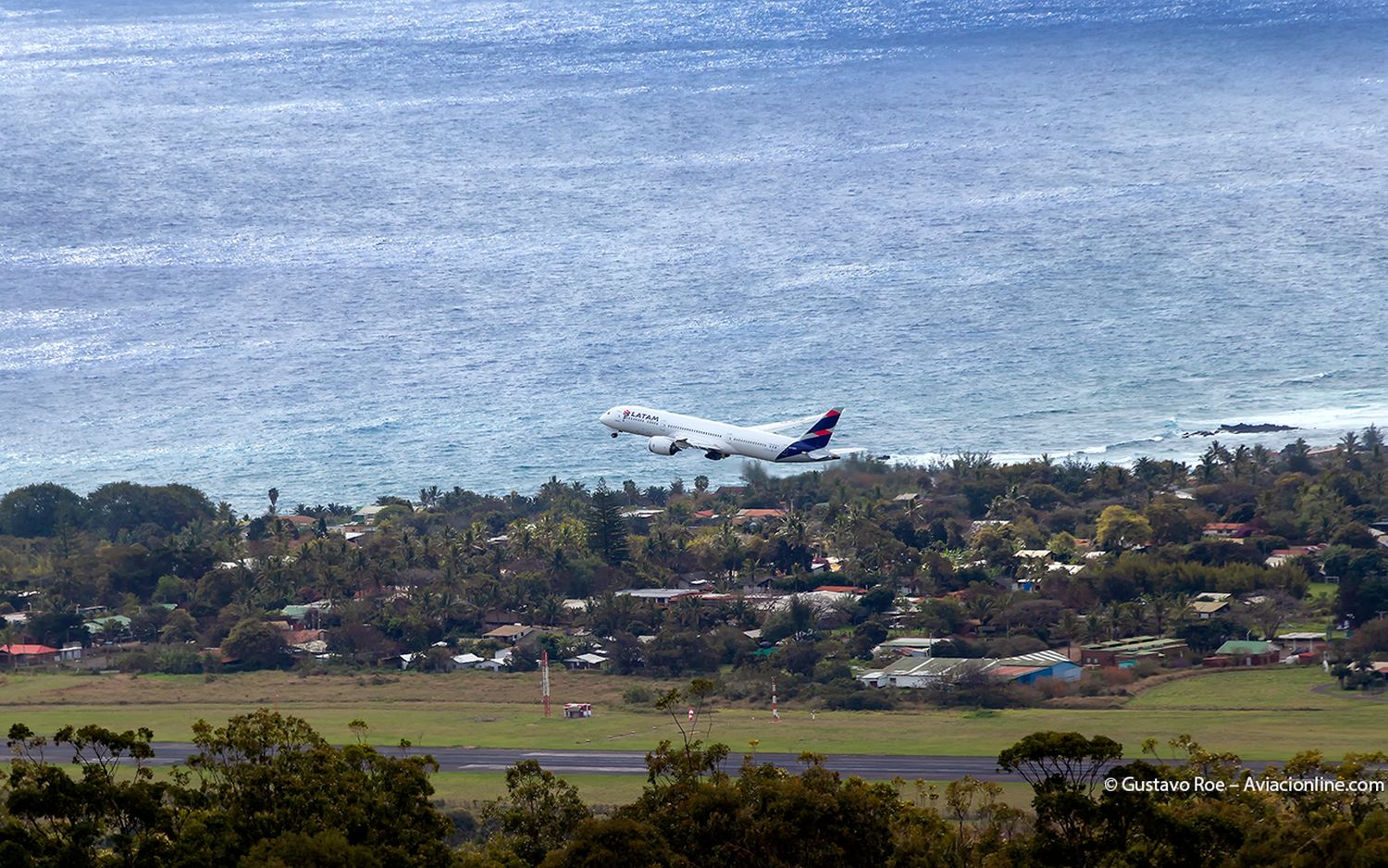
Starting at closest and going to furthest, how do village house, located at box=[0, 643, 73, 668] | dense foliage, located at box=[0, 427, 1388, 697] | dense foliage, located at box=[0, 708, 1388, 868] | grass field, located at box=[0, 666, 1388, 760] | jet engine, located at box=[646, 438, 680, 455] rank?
dense foliage, located at box=[0, 708, 1388, 868], grass field, located at box=[0, 666, 1388, 760], jet engine, located at box=[646, 438, 680, 455], dense foliage, located at box=[0, 427, 1388, 697], village house, located at box=[0, 643, 73, 668]

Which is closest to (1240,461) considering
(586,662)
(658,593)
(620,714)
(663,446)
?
(658,593)

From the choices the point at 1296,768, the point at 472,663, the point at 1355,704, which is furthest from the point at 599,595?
the point at 1296,768

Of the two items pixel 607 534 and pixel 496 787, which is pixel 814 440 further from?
pixel 607 534

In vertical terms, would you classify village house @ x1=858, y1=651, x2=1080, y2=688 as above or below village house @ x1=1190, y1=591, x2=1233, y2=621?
below

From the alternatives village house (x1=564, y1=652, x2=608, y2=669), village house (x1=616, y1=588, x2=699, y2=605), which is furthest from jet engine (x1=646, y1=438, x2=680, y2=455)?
village house (x1=616, y1=588, x2=699, y2=605)

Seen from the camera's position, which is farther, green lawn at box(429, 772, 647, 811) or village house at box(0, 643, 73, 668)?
village house at box(0, 643, 73, 668)

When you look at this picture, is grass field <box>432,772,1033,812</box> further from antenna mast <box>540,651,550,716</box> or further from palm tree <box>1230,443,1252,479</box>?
palm tree <box>1230,443,1252,479</box>

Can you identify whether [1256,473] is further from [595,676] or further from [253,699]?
[253,699]
